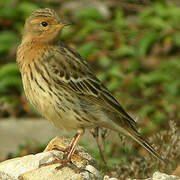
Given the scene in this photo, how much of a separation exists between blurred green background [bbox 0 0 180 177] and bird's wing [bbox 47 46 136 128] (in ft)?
9.94

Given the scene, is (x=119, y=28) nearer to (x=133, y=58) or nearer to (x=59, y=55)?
(x=133, y=58)

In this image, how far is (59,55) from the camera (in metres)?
7.78

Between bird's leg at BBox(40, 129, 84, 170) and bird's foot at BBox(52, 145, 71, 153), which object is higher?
bird's leg at BBox(40, 129, 84, 170)

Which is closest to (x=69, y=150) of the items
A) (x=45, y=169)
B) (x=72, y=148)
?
(x=72, y=148)

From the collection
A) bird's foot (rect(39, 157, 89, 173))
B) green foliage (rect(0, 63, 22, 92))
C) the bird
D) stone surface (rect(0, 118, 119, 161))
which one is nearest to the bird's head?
the bird

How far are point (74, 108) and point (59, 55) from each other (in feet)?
2.10

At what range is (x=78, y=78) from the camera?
7797 millimetres

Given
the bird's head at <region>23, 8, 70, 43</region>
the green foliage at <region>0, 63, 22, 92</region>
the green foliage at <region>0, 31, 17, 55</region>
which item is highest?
the bird's head at <region>23, 8, 70, 43</region>

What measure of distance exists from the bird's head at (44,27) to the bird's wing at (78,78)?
174 mm

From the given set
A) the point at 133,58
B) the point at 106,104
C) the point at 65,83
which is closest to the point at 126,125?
the point at 106,104

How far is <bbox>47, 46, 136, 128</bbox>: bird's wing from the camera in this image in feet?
25.2

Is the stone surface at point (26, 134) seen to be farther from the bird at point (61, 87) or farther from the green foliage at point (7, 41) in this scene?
the bird at point (61, 87)

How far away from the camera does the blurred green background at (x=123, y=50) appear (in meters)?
11.5

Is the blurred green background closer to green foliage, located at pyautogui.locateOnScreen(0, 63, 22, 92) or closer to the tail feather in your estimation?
green foliage, located at pyautogui.locateOnScreen(0, 63, 22, 92)
